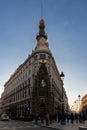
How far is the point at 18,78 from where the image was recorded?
5310 inches

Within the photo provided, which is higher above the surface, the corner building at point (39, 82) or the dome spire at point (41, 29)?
the dome spire at point (41, 29)

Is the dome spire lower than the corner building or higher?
higher

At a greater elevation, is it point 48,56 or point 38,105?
point 48,56

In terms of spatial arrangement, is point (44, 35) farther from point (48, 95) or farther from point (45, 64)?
point (48, 95)

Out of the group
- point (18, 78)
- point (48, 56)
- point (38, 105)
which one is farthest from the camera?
point (18, 78)

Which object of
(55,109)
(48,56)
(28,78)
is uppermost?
(48,56)

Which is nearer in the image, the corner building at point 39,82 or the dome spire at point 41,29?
the corner building at point 39,82

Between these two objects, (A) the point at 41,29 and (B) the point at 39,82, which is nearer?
(B) the point at 39,82

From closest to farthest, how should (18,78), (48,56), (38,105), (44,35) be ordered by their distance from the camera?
(38,105)
(48,56)
(44,35)
(18,78)

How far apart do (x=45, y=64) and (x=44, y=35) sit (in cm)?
1486

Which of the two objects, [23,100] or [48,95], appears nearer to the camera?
[48,95]

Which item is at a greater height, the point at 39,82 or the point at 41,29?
the point at 41,29

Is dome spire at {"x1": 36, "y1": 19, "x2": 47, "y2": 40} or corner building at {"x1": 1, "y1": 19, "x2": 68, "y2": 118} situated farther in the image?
dome spire at {"x1": 36, "y1": 19, "x2": 47, "y2": 40}

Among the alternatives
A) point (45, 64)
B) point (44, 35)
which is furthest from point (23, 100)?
point (44, 35)
